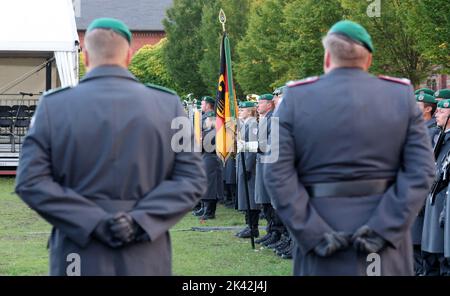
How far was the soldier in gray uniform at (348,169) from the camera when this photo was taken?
4.31m

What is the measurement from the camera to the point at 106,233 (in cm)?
406

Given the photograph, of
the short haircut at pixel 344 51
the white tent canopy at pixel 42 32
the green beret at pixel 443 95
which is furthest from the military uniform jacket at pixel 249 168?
the white tent canopy at pixel 42 32

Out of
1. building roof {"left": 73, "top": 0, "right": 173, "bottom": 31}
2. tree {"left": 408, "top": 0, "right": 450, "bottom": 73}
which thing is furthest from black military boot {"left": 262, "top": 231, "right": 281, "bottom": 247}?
building roof {"left": 73, "top": 0, "right": 173, "bottom": 31}

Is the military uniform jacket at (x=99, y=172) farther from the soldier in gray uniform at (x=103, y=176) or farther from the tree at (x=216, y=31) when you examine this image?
the tree at (x=216, y=31)

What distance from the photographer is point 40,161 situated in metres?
4.09

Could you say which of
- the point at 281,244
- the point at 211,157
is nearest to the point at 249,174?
the point at 281,244

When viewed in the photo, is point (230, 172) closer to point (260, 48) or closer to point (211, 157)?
point (211, 157)

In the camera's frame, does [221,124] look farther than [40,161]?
Yes

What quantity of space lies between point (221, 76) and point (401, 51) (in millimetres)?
14932

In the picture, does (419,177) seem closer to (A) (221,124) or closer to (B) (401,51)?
(A) (221,124)

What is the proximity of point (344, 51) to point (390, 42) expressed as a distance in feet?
67.7
